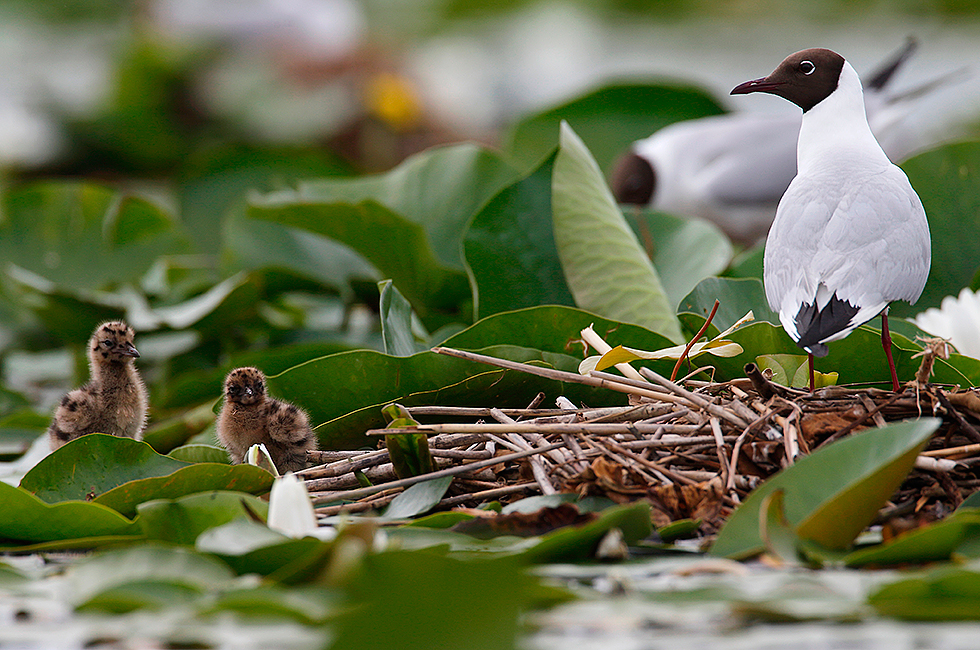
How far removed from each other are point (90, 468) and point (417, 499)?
0.67 meters

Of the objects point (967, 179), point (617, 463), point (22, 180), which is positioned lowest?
point (617, 463)

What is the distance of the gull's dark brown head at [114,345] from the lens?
2580 millimetres

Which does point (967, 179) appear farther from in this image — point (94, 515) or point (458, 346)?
point (94, 515)

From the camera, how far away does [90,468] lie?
2.08 metres

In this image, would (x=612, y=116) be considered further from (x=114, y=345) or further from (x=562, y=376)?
(x=562, y=376)

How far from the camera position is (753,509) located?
1.58 metres

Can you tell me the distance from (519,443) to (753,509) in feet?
1.63

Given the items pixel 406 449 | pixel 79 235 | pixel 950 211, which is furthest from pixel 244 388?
pixel 79 235

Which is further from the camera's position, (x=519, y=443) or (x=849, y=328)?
(x=519, y=443)

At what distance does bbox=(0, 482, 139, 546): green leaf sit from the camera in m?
1.76

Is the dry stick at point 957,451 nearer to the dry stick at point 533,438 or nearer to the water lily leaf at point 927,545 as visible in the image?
the water lily leaf at point 927,545

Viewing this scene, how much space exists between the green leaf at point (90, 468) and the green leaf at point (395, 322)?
499 mm

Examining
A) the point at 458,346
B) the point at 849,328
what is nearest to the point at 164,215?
the point at 458,346

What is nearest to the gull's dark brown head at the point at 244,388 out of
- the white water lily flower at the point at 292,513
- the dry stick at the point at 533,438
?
the dry stick at the point at 533,438
